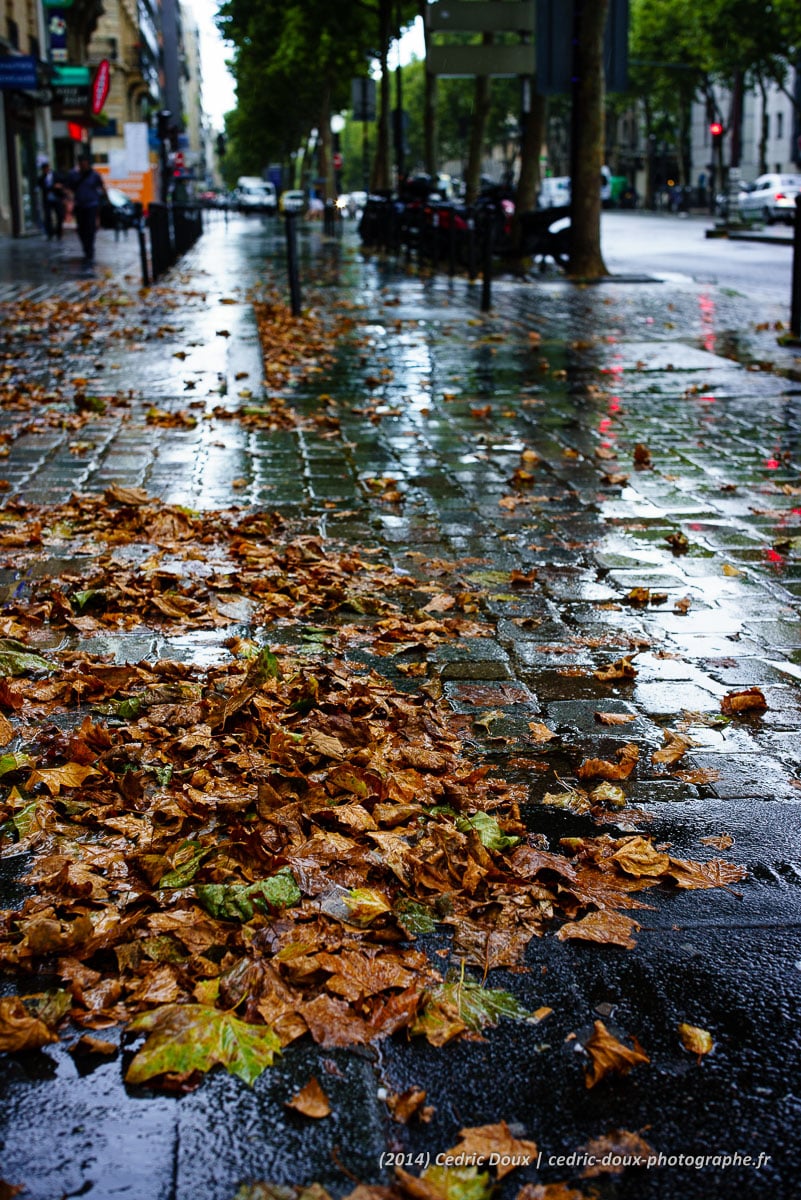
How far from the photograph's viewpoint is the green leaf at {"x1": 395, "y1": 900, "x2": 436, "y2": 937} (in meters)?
2.68

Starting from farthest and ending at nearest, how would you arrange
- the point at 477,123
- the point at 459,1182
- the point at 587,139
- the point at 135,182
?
1. the point at 135,182
2. the point at 477,123
3. the point at 587,139
4. the point at 459,1182

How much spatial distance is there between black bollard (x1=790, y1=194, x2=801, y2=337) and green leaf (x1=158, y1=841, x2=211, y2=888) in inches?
361

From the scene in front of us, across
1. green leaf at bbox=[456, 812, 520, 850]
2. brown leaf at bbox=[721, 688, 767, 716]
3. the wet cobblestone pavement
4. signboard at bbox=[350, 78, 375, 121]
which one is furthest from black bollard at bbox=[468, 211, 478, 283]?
signboard at bbox=[350, 78, 375, 121]

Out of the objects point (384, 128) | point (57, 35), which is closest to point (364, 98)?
point (384, 128)

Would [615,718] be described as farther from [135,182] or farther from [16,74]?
[135,182]

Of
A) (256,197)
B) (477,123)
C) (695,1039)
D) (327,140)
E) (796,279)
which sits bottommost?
(695,1039)

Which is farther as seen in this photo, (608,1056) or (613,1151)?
(608,1056)

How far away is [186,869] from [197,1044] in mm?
630

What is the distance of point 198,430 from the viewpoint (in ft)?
27.9

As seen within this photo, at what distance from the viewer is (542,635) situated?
15.0ft

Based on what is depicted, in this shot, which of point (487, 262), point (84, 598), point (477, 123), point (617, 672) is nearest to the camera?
point (617, 672)

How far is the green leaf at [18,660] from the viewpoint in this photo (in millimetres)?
4141

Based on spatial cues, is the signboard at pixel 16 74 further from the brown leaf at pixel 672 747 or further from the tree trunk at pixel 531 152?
the brown leaf at pixel 672 747

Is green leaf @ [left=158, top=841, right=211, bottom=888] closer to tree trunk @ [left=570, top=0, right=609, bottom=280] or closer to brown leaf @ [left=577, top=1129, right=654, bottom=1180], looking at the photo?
brown leaf @ [left=577, top=1129, right=654, bottom=1180]
